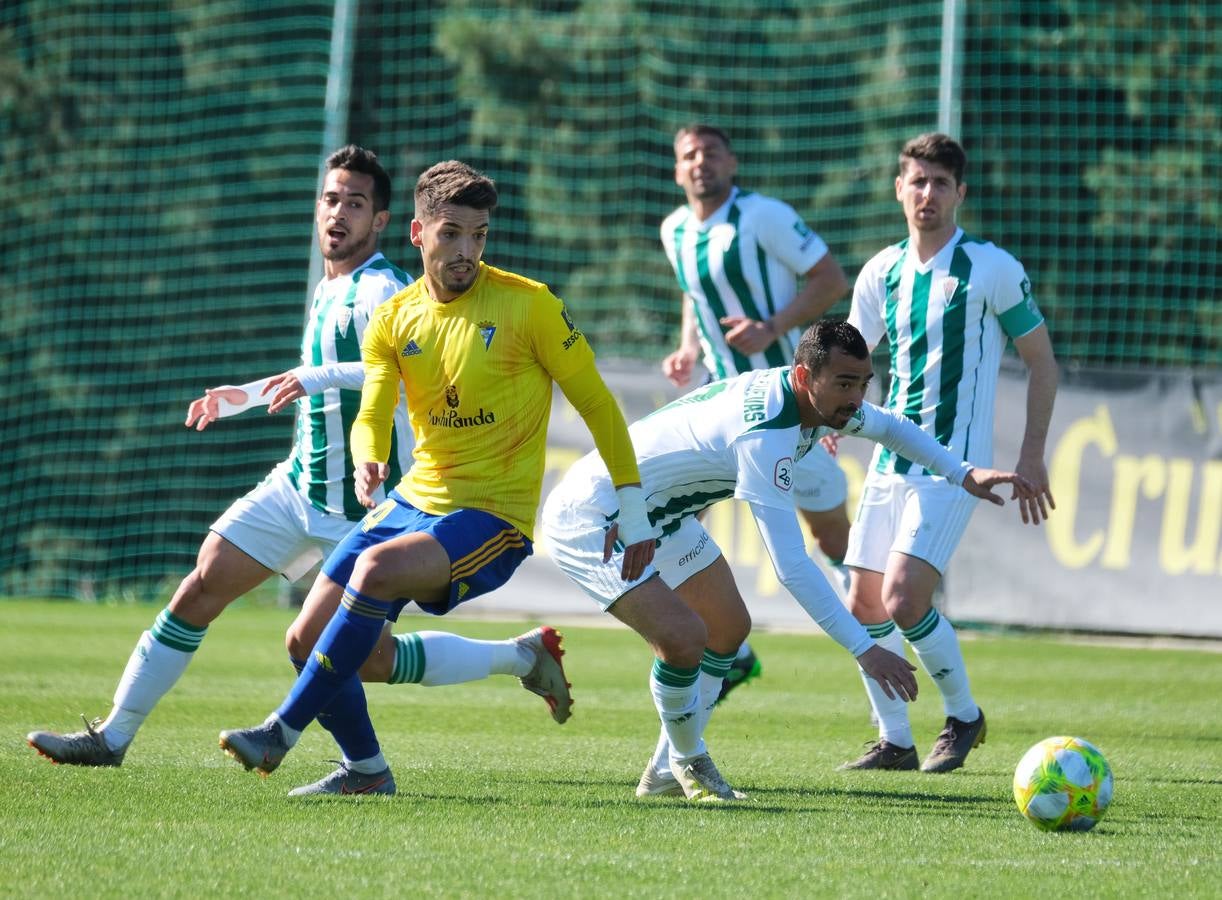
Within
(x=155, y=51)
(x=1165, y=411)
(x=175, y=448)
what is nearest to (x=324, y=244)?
(x=1165, y=411)

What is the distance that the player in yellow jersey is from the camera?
510 cm

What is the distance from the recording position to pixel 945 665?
6.51 m

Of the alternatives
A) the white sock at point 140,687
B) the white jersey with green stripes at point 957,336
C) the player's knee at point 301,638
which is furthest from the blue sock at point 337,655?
the white jersey with green stripes at point 957,336

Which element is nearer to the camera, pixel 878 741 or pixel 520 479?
pixel 520 479

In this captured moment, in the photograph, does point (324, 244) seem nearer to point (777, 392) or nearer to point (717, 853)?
point (777, 392)

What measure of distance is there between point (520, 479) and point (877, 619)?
6.73ft

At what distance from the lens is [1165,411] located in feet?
40.6

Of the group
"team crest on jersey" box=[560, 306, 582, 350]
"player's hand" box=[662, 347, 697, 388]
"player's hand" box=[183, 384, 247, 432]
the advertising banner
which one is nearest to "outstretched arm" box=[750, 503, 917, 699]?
"team crest on jersey" box=[560, 306, 582, 350]

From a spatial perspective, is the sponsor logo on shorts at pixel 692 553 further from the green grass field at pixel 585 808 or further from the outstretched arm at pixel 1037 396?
the outstretched arm at pixel 1037 396

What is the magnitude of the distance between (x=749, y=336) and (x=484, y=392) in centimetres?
278

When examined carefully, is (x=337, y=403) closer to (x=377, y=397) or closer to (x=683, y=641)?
(x=377, y=397)

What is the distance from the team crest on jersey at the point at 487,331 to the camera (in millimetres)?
5230

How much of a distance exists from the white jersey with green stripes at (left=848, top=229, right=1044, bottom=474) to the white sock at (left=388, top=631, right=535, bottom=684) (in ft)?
5.32

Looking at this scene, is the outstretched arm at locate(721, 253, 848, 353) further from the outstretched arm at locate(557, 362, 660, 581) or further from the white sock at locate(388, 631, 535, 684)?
the outstretched arm at locate(557, 362, 660, 581)
